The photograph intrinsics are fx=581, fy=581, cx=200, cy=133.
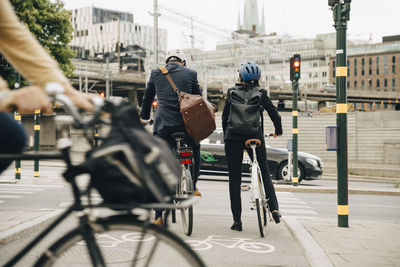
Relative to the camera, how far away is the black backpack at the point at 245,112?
6215 millimetres

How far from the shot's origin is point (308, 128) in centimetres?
4175

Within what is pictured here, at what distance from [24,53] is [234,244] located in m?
3.95

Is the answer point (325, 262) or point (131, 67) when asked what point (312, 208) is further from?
point (131, 67)

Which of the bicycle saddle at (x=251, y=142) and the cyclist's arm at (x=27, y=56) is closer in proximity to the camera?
the cyclist's arm at (x=27, y=56)

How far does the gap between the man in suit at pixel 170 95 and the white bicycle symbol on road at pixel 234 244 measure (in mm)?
538

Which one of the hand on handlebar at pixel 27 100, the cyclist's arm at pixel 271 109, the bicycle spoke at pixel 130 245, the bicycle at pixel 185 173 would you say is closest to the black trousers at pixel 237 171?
the cyclist's arm at pixel 271 109

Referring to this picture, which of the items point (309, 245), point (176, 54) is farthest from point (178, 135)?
point (309, 245)

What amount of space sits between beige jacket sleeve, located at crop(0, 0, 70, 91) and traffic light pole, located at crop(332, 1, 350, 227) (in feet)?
16.5

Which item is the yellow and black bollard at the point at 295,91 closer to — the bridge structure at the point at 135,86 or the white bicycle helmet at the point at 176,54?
the white bicycle helmet at the point at 176,54

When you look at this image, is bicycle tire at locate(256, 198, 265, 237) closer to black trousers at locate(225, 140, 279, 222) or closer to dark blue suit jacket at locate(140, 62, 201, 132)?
black trousers at locate(225, 140, 279, 222)

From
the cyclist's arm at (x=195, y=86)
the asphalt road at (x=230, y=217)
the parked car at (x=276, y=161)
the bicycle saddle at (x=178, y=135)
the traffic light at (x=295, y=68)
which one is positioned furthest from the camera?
the parked car at (x=276, y=161)

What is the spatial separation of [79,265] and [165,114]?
141 inches

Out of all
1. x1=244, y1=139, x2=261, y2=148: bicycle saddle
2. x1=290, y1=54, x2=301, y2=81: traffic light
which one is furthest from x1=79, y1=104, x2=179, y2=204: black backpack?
x1=290, y1=54, x2=301, y2=81: traffic light

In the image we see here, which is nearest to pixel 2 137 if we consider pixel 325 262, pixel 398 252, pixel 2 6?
pixel 2 6
